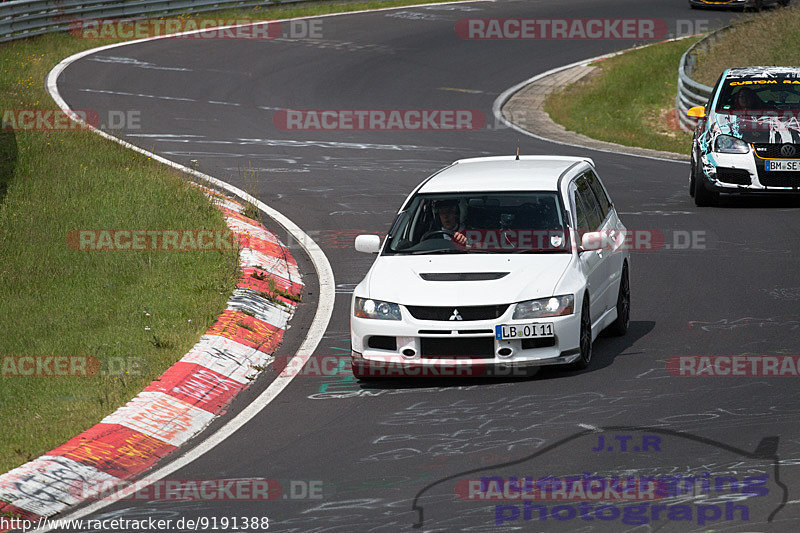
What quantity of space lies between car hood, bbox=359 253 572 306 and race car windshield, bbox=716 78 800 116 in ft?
28.6

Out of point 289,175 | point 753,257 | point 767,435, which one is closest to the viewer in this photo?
point 767,435

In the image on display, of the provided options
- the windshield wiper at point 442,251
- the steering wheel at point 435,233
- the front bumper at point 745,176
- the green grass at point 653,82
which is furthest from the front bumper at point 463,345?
the green grass at point 653,82

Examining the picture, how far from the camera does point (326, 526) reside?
22.0 feet

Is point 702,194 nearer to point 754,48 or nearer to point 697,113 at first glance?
point 697,113

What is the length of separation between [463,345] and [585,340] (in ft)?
3.55

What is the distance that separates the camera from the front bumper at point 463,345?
9.27 metres

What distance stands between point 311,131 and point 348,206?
6.77 m

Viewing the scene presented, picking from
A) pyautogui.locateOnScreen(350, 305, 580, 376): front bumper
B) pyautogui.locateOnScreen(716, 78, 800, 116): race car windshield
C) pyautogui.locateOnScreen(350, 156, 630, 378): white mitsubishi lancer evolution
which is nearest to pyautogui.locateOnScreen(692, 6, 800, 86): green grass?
pyautogui.locateOnScreen(716, 78, 800, 116): race car windshield

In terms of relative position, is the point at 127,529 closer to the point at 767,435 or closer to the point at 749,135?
the point at 767,435

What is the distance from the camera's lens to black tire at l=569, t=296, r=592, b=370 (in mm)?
9688

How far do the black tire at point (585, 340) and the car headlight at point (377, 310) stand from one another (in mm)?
1454

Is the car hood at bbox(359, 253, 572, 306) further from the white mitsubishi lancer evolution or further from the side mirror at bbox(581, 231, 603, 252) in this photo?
the side mirror at bbox(581, 231, 603, 252)

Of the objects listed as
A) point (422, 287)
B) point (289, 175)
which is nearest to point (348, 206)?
point (289, 175)

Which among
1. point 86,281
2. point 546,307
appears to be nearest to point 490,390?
point 546,307
